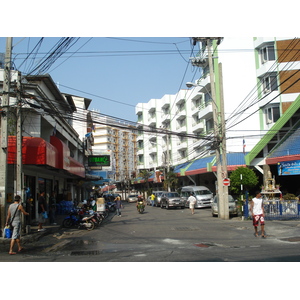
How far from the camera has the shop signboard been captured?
2473cm

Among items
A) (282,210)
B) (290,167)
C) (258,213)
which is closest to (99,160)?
(290,167)

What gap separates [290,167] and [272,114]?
873 cm

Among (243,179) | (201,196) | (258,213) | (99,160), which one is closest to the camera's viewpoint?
(258,213)

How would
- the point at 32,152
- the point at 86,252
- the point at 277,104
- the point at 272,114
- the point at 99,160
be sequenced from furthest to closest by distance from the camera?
the point at 99,160
the point at 272,114
the point at 277,104
the point at 32,152
the point at 86,252

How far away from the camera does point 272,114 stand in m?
32.6

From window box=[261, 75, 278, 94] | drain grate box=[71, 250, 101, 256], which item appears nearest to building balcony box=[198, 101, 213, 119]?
window box=[261, 75, 278, 94]

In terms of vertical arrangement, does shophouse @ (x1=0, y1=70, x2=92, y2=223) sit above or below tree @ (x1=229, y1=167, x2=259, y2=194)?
above

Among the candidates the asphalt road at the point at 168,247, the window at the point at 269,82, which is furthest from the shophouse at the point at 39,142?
the window at the point at 269,82

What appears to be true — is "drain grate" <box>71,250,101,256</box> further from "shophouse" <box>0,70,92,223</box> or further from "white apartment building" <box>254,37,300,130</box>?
"white apartment building" <box>254,37,300,130</box>

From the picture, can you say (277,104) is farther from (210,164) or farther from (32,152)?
(32,152)

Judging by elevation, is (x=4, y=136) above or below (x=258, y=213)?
above

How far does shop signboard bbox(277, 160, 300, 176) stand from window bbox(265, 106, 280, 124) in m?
7.54

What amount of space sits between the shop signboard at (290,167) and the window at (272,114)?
24.7 feet
